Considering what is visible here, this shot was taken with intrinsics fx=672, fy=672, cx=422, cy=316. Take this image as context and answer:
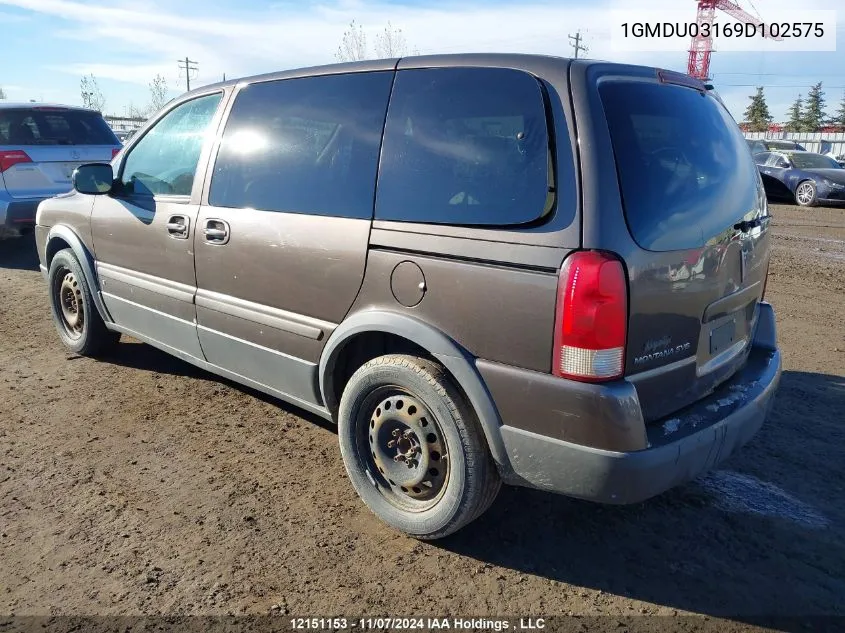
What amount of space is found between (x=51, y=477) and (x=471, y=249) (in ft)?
8.03

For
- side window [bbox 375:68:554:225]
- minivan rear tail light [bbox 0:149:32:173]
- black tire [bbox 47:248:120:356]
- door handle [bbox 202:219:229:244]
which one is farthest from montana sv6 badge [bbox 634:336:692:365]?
minivan rear tail light [bbox 0:149:32:173]

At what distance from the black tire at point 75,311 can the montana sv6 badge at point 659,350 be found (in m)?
3.91

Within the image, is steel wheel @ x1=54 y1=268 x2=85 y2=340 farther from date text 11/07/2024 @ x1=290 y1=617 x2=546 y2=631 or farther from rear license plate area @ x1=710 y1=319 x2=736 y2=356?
rear license plate area @ x1=710 y1=319 x2=736 y2=356

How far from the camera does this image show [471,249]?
253cm

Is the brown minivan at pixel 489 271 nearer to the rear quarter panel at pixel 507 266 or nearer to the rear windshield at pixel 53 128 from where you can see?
the rear quarter panel at pixel 507 266

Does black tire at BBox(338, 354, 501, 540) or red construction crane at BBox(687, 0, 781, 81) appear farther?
red construction crane at BBox(687, 0, 781, 81)

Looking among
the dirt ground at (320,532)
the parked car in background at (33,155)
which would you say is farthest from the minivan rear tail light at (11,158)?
the dirt ground at (320,532)

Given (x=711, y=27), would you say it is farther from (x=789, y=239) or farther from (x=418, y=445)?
(x=418, y=445)

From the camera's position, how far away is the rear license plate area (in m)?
2.77

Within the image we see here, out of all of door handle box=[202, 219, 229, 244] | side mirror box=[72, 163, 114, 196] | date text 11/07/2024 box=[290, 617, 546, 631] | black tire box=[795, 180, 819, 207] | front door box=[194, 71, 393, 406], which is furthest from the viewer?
black tire box=[795, 180, 819, 207]

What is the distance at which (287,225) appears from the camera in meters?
3.24

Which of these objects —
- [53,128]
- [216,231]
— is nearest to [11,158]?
[53,128]

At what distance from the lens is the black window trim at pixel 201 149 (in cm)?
378

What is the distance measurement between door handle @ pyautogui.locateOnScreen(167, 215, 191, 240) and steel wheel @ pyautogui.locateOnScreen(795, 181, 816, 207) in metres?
16.6
